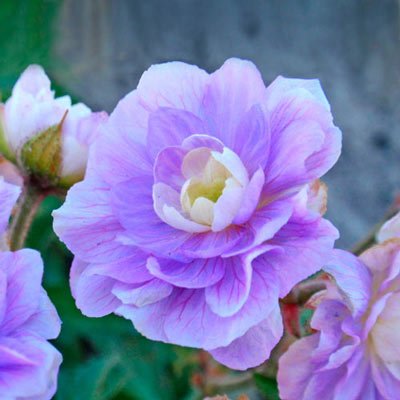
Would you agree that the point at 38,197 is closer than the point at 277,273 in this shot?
No

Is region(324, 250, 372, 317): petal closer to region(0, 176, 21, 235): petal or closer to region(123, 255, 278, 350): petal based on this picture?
region(123, 255, 278, 350): petal

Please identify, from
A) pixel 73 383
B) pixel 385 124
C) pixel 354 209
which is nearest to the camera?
pixel 73 383

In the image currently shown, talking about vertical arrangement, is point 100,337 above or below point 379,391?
below

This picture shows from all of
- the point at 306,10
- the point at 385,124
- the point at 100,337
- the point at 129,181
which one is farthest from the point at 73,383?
the point at 306,10

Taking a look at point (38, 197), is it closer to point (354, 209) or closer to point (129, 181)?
point (129, 181)

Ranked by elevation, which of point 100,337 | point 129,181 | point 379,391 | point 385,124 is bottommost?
point 385,124

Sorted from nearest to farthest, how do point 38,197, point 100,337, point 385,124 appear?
point 38,197 → point 100,337 → point 385,124

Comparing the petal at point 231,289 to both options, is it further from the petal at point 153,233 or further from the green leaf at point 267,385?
the green leaf at point 267,385
